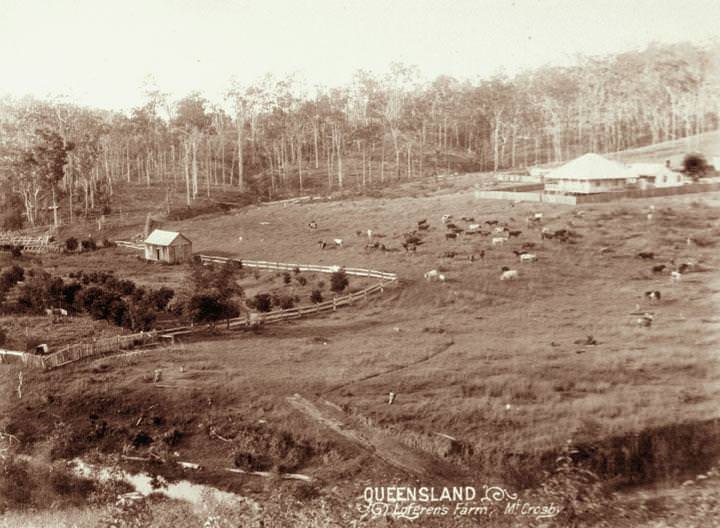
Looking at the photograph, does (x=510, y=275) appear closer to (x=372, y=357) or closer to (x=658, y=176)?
(x=372, y=357)

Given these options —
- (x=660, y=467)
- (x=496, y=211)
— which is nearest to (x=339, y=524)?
(x=660, y=467)

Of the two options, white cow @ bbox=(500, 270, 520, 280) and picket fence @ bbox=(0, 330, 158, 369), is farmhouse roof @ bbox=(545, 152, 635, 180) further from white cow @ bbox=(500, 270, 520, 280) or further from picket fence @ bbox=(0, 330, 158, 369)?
picket fence @ bbox=(0, 330, 158, 369)

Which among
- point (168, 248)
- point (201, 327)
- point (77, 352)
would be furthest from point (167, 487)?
point (168, 248)

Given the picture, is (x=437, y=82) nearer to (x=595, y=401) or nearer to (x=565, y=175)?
(x=565, y=175)

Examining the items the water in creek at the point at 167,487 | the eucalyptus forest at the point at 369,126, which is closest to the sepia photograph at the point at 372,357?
the water in creek at the point at 167,487

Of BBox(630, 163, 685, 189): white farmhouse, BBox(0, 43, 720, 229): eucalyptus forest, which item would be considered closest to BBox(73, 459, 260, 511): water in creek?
BBox(630, 163, 685, 189): white farmhouse

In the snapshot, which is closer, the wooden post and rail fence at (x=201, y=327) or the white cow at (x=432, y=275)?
the wooden post and rail fence at (x=201, y=327)

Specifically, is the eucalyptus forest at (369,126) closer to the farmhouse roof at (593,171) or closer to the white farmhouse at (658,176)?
the white farmhouse at (658,176)
